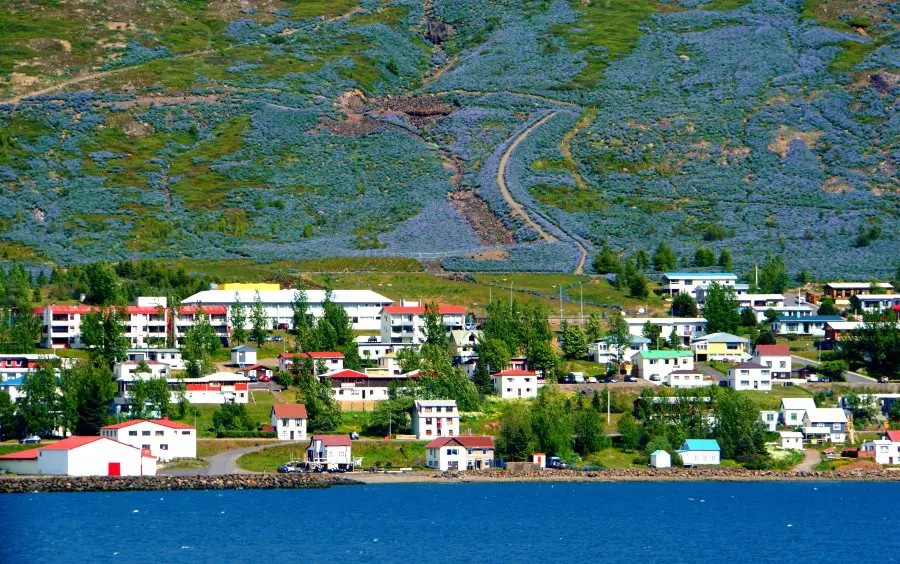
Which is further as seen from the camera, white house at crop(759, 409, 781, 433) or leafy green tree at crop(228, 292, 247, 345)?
leafy green tree at crop(228, 292, 247, 345)

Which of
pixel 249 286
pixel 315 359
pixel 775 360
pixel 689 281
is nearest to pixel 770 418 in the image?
pixel 775 360

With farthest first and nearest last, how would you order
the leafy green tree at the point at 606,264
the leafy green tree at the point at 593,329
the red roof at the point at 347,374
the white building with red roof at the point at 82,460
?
the leafy green tree at the point at 606,264, the leafy green tree at the point at 593,329, the red roof at the point at 347,374, the white building with red roof at the point at 82,460

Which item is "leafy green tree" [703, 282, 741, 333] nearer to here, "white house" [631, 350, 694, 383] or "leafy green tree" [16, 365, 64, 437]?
"white house" [631, 350, 694, 383]

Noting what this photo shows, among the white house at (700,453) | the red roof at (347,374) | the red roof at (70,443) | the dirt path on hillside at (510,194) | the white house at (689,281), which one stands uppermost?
the dirt path on hillside at (510,194)

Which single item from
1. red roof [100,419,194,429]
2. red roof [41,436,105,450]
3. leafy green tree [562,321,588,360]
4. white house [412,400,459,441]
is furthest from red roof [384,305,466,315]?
red roof [41,436,105,450]

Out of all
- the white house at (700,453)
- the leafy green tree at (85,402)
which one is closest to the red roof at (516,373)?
the white house at (700,453)

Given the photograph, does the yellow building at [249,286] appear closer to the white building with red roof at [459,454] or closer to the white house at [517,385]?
the white house at [517,385]

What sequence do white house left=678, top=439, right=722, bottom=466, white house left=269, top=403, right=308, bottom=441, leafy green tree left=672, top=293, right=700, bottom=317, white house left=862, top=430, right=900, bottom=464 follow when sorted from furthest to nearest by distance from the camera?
1. leafy green tree left=672, top=293, right=700, bottom=317
2. white house left=862, top=430, right=900, bottom=464
3. white house left=678, top=439, right=722, bottom=466
4. white house left=269, top=403, right=308, bottom=441
